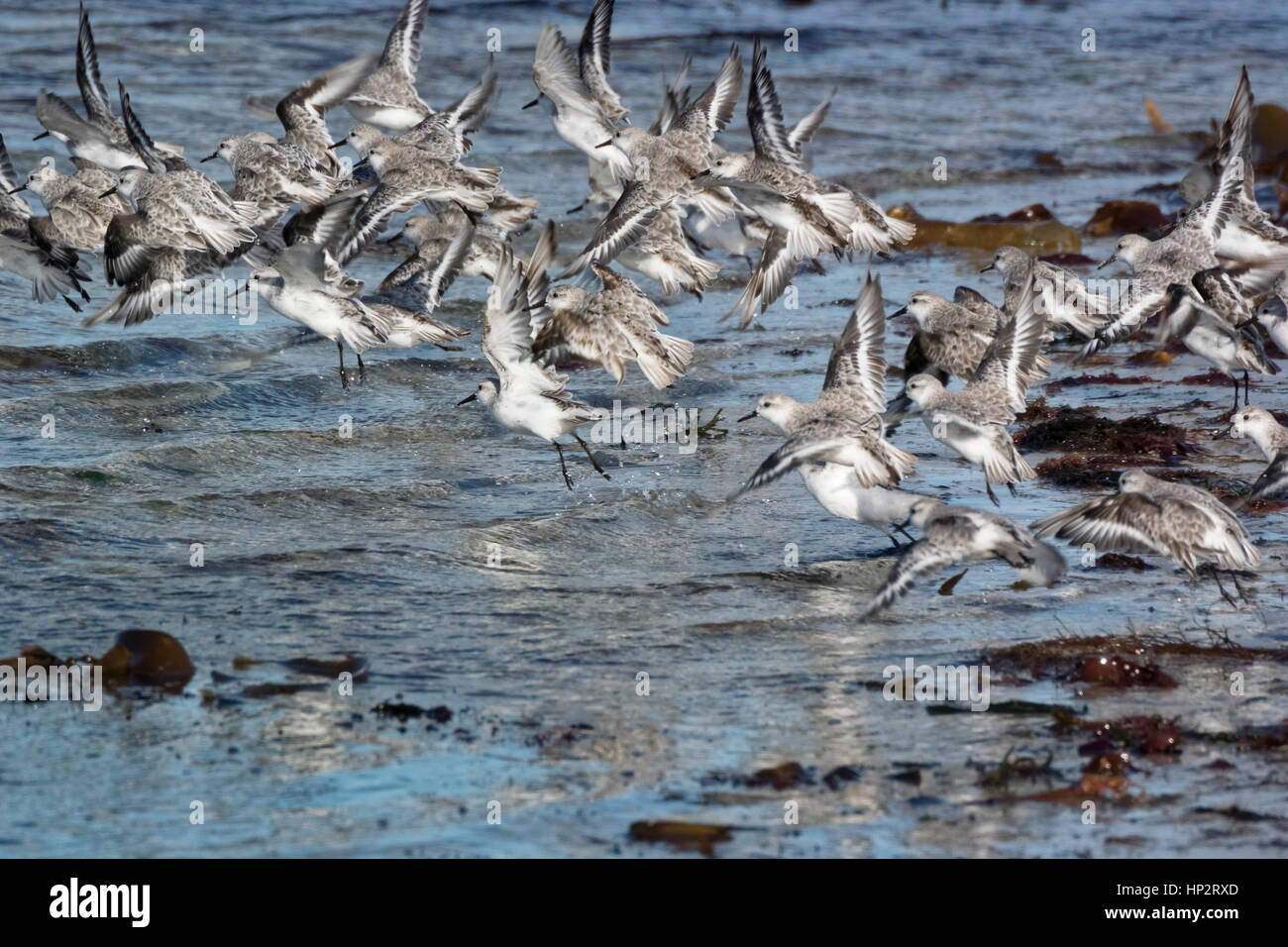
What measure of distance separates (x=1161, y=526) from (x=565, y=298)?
367cm

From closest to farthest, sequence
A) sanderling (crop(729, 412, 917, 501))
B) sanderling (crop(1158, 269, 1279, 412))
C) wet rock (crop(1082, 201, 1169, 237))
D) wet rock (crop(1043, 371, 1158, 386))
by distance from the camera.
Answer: sanderling (crop(729, 412, 917, 501)) → sanderling (crop(1158, 269, 1279, 412)) → wet rock (crop(1043, 371, 1158, 386)) → wet rock (crop(1082, 201, 1169, 237))

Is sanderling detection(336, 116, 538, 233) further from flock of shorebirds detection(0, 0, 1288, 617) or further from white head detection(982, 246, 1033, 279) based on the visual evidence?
white head detection(982, 246, 1033, 279)

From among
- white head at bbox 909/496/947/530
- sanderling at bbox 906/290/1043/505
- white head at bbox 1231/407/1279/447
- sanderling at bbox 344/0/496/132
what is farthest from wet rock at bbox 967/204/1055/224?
white head at bbox 909/496/947/530

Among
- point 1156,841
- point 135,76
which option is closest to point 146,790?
point 1156,841

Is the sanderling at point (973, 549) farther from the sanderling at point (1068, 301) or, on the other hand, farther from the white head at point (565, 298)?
the white head at point (565, 298)

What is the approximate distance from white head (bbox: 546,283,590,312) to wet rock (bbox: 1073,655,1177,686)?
388cm

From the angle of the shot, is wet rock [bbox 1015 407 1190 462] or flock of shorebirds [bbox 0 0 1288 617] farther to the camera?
wet rock [bbox 1015 407 1190 462]

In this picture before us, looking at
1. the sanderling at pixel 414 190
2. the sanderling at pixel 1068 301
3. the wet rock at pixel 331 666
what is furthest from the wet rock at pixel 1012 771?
the sanderling at pixel 414 190

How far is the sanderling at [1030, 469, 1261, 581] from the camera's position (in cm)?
607

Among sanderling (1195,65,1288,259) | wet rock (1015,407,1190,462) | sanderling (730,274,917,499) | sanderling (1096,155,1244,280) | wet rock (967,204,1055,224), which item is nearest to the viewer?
sanderling (730,274,917,499)

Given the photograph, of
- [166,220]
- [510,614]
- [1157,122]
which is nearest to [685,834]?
[510,614]

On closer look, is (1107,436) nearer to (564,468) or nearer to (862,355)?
(862,355)

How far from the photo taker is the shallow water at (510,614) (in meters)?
4.51

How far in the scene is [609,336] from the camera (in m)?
8.59
